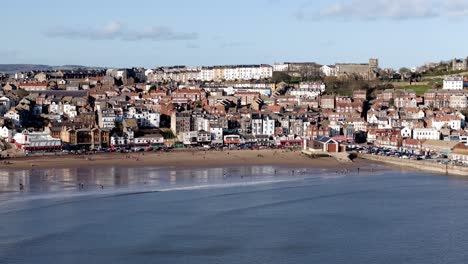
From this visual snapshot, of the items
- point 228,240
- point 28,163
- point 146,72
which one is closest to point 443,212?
point 228,240

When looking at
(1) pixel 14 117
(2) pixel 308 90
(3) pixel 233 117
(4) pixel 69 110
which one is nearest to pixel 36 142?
(1) pixel 14 117

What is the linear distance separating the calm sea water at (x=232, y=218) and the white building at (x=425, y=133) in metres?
7.97

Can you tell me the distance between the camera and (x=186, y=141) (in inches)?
1193

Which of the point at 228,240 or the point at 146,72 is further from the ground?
the point at 146,72

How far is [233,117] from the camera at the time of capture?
33.1 meters

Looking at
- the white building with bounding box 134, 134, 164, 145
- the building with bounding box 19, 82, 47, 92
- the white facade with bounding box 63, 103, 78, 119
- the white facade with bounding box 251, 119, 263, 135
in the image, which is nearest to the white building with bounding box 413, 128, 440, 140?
the white facade with bounding box 251, 119, 263, 135

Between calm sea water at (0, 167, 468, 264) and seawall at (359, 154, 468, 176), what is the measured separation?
77cm

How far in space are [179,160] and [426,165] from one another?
25.2 feet

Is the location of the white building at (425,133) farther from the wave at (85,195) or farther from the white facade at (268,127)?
the wave at (85,195)

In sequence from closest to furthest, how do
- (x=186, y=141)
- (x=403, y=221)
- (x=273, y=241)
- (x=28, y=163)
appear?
(x=273, y=241), (x=403, y=221), (x=28, y=163), (x=186, y=141)

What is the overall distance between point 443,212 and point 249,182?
5943 mm

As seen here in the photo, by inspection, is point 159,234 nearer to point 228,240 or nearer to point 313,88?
point 228,240

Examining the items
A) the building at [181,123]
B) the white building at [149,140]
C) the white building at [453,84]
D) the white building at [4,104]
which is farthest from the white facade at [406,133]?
the white building at [4,104]

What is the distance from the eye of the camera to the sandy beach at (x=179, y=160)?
80.6ft
